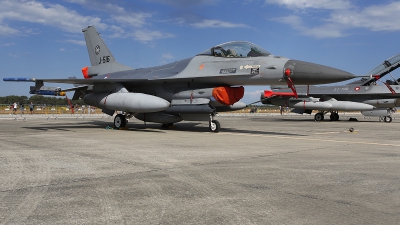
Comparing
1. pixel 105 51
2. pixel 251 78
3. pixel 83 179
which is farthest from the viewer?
pixel 105 51

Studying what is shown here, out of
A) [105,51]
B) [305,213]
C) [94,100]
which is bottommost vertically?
[305,213]

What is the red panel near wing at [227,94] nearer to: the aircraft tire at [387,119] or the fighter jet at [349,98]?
the fighter jet at [349,98]

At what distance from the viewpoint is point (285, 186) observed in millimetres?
3891

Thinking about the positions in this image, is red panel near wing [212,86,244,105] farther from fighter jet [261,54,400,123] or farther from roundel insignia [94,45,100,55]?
fighter jet [261,54,400,123]

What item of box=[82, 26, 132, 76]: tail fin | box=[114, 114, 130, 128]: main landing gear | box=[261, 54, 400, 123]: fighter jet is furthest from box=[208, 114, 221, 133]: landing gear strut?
box=[261, 54, 400, 123]: fighter jet

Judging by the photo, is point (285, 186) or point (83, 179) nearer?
point (285, 186)

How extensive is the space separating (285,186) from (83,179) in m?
2.33

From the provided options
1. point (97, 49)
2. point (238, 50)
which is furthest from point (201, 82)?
point (97, 49)

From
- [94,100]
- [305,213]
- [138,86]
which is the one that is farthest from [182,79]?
[305,213]

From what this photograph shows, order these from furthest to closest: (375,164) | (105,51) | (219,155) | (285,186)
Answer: (105,51) < (219,155) < (375,164) < (285,186)

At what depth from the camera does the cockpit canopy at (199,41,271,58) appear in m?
11.4

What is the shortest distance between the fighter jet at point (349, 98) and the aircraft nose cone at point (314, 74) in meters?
14.1

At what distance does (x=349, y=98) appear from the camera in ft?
83.8

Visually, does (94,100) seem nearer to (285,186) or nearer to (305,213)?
(285,186)
